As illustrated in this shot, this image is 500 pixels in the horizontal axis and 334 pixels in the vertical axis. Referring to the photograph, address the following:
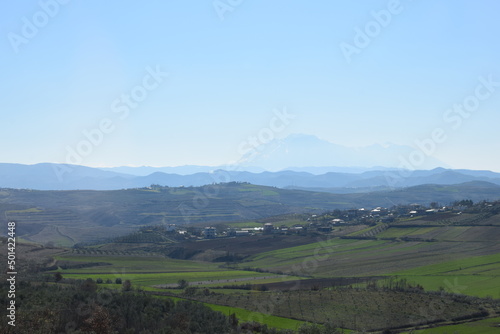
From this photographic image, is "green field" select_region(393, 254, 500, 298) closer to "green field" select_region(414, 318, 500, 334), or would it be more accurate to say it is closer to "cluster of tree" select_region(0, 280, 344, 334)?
"green field" select_region(414, 318, 500, 334)

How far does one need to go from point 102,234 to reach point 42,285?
88.8 meters

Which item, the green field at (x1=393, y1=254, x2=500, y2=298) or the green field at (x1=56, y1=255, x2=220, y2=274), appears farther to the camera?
the green field at (x1=56, y1=255, x2=220, y2=274)

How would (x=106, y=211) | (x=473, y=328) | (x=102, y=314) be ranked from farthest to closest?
(x=106, y=211)
(x=473, y=328)
(x=102, y=314)

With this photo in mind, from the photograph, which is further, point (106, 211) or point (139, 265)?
point (106, 211)

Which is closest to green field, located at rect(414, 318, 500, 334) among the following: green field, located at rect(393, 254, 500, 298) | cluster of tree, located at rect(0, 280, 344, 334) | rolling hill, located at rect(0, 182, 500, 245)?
cluster of tree, located at rect(0, 280, 344, 334)

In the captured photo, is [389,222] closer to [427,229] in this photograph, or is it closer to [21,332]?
[427,229]

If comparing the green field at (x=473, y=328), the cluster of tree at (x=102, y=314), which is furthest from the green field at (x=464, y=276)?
the cluster of tree at (x=102, y=314)

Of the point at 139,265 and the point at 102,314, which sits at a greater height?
the point at 102,314

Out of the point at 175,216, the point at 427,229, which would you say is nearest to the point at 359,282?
the point at 427,229

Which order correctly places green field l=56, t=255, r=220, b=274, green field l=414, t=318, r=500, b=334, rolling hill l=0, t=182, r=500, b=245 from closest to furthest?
1. green field l=414, t=318, r=500, b=334
2. green field l=56, t=255, r=220, b=274
3. rolling hill l=0, t=182, r=500, b=245

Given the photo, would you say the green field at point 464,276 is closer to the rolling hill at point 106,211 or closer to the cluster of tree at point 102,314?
the cluster of tree at point 102,314

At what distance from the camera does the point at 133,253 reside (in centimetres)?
8594

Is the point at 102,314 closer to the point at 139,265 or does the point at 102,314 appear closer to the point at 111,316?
the point at 111,316

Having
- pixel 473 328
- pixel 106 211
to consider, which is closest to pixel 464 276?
pixel 473 328
